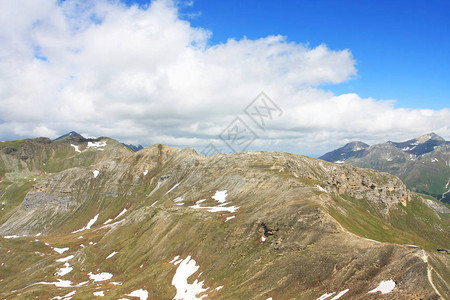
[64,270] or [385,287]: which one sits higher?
[64,270]

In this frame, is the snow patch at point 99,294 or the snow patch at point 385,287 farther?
the snow patch at point 99,294

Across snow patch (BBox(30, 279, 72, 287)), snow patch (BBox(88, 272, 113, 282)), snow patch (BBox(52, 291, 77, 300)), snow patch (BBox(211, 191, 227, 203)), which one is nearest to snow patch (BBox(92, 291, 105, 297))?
snow patch (BBox(52, 291, 77, 300))

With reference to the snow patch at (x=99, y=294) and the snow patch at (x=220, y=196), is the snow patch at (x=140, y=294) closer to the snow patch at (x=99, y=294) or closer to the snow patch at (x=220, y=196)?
the snow patch at (x=99, y=294)

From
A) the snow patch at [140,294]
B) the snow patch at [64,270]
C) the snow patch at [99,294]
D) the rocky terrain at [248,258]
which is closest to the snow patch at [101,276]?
the rocky terrain at [248,258]

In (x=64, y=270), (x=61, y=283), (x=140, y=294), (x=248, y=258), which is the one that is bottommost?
(x=140, y=294)

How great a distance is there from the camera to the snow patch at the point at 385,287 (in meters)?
42.1

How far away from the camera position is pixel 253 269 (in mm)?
68125

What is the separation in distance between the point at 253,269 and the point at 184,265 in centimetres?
2771

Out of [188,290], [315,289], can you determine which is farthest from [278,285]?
[188,290]

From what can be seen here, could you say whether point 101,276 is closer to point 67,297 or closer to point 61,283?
point 61,283

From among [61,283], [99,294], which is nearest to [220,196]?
[99,294]

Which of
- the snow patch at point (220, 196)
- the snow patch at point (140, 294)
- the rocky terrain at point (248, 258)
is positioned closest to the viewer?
the rocky terrain at point (248, 258)

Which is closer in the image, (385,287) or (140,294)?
(385,287)

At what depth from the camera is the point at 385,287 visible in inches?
1693
